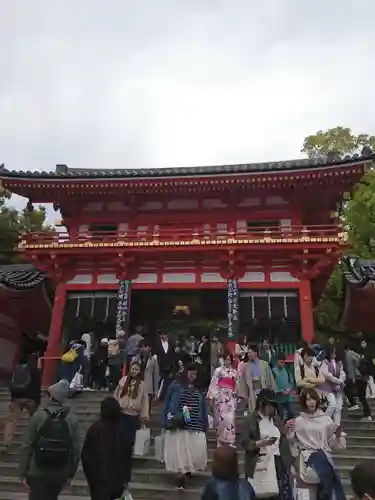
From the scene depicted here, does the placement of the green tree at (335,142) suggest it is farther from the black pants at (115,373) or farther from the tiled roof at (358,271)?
the black pants at (115,373)

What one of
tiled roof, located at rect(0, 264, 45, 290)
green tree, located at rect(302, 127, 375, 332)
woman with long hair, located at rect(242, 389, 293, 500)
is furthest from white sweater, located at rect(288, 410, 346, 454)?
green tree, located at rect(302, 127, 375, 332)

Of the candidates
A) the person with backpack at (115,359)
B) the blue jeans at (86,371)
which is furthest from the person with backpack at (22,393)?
the blue jeans at (86,371)

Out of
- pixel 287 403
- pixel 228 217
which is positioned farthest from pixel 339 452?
pixel 228 217

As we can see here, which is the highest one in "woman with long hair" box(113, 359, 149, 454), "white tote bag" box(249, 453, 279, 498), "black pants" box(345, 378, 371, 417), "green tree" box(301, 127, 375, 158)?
"green tree" box(301, 127, 375, 158)

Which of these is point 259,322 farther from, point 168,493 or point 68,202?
point 168,493

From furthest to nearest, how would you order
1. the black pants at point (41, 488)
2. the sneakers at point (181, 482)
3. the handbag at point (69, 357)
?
the handbag at point (69, 357) → the sneakers at point (181, 482) → the black pants at point (41, 488)

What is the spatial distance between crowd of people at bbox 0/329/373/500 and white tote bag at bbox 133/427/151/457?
6.4 inches

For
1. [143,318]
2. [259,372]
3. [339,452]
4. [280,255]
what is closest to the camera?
[339,452]

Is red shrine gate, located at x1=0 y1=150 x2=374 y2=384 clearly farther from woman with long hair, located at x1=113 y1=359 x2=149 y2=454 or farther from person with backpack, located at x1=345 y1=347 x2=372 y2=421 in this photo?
woman with long hair, located at x1=113 y1=359 x2=149 y2=454

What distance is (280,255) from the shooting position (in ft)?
50.4

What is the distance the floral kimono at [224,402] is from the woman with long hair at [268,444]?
2792 mm

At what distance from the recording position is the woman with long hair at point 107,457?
474 centimetres

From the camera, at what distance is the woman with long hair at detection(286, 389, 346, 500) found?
4.84 m

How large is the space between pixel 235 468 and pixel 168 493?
3939 mm
